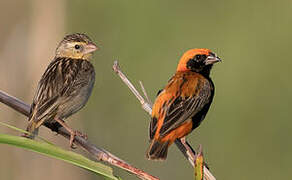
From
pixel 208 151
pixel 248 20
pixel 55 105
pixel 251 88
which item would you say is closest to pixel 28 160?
pixel 208 151

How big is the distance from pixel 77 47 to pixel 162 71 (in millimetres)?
5031

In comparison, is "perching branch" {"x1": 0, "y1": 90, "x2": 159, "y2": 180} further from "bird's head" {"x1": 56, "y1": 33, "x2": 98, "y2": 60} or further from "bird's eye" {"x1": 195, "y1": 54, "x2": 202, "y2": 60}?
"bird's eye" {"x1": 195, "y1": 54, "x2": 202, "y2": 60}

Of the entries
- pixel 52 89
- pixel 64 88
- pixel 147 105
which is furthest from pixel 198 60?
pixel 52 89

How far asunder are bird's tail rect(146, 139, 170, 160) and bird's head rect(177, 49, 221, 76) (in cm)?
109

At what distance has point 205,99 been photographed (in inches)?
194

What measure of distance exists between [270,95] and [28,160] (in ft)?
15.2

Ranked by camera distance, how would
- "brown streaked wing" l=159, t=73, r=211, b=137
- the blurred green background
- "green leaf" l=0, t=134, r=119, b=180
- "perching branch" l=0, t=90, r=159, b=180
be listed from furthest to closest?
1. the blurred green background
2. "brown streaked wing" l=159, t=73, r=211, b=137
3. "perching branch" l=0, t=90, r=159, b=180
4. "green leaf" l=0, t=134, r=119, b=180

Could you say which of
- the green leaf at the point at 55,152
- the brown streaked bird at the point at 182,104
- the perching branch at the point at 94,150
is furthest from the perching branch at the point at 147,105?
the green leaf at the point at 55,152

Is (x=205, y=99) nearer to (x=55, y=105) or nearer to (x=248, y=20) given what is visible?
(x=55, y=105)

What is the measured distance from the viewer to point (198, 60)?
528 centimetres

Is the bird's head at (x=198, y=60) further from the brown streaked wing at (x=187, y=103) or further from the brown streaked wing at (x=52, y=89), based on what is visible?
the brown streaked wing at (x=52, y=89)

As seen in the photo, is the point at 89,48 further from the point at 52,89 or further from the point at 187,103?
the point at 187,103

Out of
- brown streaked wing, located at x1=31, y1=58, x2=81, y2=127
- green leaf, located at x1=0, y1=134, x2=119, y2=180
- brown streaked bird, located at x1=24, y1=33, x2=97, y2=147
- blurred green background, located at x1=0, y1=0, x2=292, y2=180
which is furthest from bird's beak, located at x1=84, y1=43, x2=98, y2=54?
green leaf, located at x1=0, y1=134, x2=119, y2=180

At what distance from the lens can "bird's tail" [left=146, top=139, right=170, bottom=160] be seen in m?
4.36
